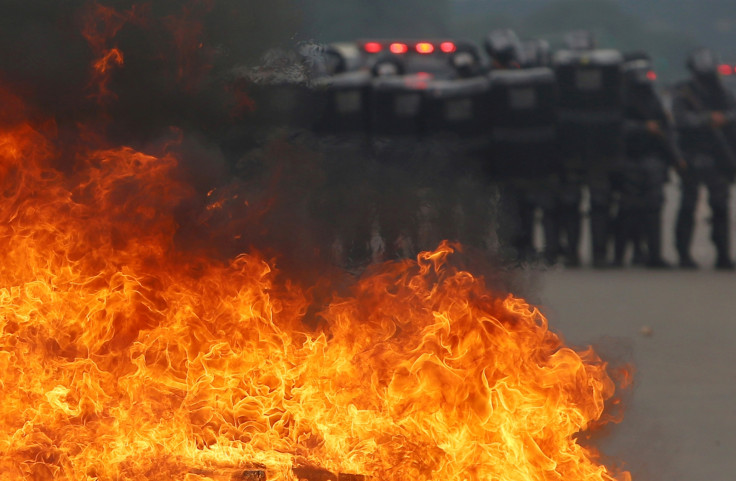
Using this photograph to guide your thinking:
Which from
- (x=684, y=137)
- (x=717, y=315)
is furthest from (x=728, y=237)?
(x=717, y=315)

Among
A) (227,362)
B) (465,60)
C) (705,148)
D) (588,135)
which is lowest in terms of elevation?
(705,148)

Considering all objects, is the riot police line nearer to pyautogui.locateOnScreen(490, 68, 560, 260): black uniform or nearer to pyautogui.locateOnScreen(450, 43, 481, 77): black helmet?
pyautogui.locateOnScreen(490, 68, 560, 260): black uniform

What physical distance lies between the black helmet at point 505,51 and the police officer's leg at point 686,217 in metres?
1.83

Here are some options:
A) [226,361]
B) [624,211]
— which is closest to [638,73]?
[624,211]

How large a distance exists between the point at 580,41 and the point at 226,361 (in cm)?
829

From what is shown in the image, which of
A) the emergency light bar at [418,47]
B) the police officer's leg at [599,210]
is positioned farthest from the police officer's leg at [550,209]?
the emergency light bar at [418,47]

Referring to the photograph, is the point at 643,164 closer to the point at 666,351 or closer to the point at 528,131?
the point at 528,131

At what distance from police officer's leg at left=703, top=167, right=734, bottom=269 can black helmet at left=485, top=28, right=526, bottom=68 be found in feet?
6.53

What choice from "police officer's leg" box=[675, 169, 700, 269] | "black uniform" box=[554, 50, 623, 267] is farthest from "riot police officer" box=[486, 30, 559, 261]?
"police officer's leg" box=[675, 169, 700, 269]

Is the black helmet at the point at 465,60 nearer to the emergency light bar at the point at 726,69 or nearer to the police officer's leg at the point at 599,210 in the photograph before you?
the police officer's leg at the point at 599,210

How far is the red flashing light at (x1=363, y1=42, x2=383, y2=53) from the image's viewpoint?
12086 mm

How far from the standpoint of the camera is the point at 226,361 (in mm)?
3715

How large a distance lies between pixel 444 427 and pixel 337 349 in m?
0.49

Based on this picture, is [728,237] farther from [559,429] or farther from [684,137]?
[559,429]
